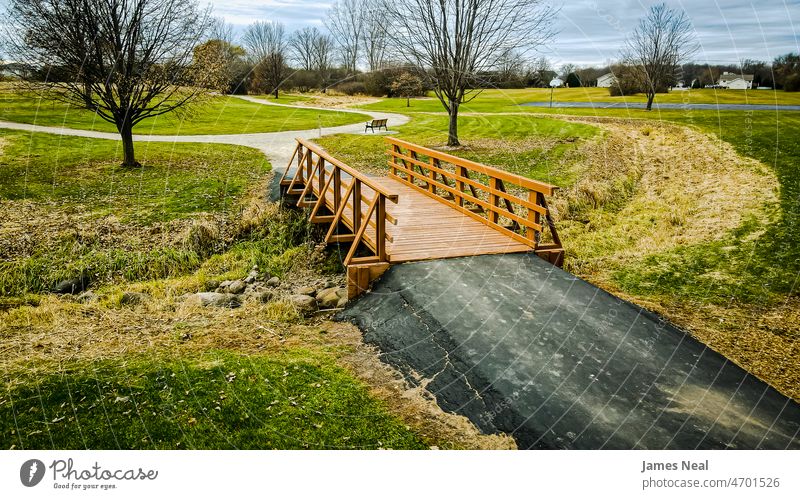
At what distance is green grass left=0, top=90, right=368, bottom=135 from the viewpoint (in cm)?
2970

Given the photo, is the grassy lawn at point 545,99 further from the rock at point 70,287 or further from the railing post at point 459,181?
the rock at point 70,287

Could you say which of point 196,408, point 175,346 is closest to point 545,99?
point 175,346

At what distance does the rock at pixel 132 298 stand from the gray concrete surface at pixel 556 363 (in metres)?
4.06

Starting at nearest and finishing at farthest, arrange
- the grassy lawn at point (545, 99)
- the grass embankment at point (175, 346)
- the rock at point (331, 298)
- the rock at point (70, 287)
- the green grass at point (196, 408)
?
the green grass at point (196, 408) → the grass embankment at point (175, 346) → the rock at point (331, 298) → the rock at point (70, 287) → the grassy lawn at point (545, 99)

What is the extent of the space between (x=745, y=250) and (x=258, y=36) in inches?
737

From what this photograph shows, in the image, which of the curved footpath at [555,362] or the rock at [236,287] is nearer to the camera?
the curved footpath at [555,362]

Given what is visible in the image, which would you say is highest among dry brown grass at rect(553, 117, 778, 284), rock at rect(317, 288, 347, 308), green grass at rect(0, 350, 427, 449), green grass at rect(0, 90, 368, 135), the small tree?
the small tree

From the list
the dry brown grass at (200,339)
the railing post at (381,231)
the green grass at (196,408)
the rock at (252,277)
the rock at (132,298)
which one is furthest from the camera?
the rock at (252,277)

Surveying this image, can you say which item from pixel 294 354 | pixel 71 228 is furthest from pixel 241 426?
pixel 71 228

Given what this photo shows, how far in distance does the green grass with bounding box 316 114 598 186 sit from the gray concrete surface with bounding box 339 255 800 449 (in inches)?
466

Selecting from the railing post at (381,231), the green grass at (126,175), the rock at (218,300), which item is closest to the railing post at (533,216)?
the railing post at (381,231)

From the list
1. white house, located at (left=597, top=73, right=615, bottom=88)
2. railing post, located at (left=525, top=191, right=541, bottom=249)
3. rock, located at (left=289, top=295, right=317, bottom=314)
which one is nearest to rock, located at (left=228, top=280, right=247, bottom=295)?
rock, located at (left=289, top=295, right=317, bottom=314)

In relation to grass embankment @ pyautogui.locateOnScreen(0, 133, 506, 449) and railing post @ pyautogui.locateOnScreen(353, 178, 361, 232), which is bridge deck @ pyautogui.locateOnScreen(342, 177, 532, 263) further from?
grass embankment @ pyautogui.locateOnScreen(0, 133, 506, 449)

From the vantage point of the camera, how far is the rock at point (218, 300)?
9.84 meters
